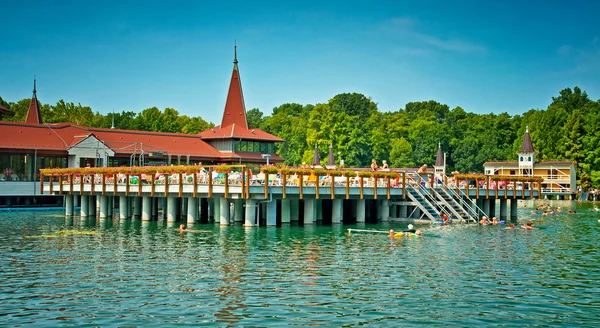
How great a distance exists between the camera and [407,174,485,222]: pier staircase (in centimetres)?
4850

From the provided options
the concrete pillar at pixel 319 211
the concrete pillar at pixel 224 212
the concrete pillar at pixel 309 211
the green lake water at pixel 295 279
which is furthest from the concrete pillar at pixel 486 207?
the concrete pillar at pixel 224 212

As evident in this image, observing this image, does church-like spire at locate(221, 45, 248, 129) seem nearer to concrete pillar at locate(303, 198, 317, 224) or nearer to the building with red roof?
the building with red roof

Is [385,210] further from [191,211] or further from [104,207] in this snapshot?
[104,207]

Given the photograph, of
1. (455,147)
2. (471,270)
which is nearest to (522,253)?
(471,270)

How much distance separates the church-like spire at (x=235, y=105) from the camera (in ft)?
278

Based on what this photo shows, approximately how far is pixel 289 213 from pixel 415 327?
27.4 metres

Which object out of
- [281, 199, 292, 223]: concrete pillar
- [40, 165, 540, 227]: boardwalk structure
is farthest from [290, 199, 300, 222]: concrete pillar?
[281, 199, 292, 223]: concrete pillar

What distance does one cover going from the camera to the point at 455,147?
421 feet

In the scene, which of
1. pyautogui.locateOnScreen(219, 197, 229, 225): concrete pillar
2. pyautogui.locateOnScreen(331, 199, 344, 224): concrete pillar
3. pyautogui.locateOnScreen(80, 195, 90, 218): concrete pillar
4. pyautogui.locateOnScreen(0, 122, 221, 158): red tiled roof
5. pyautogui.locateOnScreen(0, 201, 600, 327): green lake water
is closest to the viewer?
pyautogui.locateOnScreen(0, 201, 600, 327): green lake water

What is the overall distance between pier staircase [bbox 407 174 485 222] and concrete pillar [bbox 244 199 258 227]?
11910mm

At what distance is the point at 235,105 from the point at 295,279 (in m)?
61.5

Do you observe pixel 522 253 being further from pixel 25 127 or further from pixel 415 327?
pixel 25 127

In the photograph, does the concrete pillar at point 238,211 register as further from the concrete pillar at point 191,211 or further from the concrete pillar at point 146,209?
the concrete pillar at point 146,209

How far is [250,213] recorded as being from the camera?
4253cm
